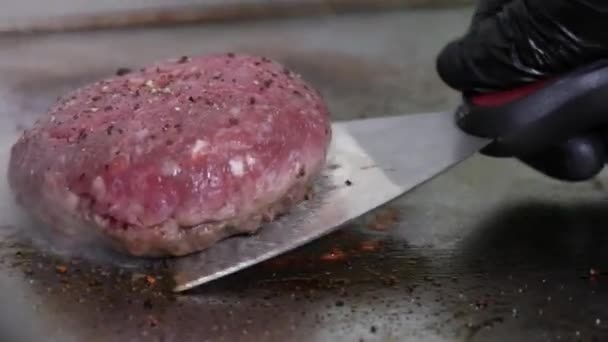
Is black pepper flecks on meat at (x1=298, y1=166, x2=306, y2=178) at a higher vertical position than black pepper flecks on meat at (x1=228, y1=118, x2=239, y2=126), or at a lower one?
lower

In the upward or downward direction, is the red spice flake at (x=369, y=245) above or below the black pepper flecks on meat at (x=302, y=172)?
below

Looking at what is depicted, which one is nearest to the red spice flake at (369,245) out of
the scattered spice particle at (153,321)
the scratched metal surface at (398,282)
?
the scratched metal surface at (398,282)

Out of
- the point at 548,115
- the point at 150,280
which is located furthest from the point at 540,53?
the point at 150,280

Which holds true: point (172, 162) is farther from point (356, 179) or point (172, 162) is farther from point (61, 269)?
point (356, 179)

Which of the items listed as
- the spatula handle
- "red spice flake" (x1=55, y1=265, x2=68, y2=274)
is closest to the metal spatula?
the spatula handle

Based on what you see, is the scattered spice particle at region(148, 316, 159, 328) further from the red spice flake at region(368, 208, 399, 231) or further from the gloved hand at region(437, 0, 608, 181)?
the gloved hand at region(437, 0, 608, 181)

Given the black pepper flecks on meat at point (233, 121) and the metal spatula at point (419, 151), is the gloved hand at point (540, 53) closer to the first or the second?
the metal spatula at point (419, 151)
